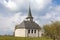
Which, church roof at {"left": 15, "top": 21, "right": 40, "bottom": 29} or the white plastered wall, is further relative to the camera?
church roof at {"left": 15, "top": 21, "right": 40, "bottom": 29}

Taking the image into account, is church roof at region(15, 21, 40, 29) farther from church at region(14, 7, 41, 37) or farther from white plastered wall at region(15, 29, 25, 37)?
white plastered wall at region(15, 29, 25, 37)

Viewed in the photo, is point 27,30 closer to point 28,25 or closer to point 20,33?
point 28,25

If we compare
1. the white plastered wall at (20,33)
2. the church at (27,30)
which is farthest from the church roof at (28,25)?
the white plastered wall at (20,33)

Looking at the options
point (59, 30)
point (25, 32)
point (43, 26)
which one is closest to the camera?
point (59, 30)

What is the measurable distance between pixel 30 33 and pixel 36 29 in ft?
11.1

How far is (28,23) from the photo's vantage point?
9012 cm

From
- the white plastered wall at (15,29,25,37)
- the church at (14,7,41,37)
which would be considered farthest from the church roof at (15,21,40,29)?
the white plastered wall at (15,29,25,37)

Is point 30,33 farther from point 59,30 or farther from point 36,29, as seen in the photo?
point 59,30

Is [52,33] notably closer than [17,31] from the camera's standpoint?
Yes

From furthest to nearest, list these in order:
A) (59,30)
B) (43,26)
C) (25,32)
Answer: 1. (25,32)
2. (43,26)
3. (59,30)

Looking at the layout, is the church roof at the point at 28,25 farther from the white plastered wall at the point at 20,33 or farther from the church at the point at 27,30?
the white plastered wall at the point at 20,33

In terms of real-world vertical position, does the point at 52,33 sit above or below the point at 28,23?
below

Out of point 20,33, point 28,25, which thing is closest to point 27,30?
point 28,25

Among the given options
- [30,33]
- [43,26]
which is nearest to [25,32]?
[30,33]
